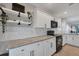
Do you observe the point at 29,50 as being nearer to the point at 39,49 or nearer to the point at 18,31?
the point at 39,49

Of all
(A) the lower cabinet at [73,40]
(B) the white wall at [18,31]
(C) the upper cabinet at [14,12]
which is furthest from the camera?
(A) the lower cabinet at [73,40]

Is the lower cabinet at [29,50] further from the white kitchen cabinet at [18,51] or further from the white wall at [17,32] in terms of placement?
the white wall at [17,32]

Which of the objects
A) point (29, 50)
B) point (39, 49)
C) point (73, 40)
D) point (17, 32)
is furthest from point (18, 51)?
point (73, 40)

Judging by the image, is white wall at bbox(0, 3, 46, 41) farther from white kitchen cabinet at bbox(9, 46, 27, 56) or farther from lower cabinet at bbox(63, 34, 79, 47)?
lower cabinet at bbox(63, 34, 79, 47)

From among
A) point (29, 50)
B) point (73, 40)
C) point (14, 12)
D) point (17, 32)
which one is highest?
point (14, 12)

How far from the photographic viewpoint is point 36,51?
2037 millimetres

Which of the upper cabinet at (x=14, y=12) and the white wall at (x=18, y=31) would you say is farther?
the white wall at (x=18, y=31)

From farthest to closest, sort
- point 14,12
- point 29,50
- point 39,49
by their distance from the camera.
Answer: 1. point 39,49
2. point 14,12
3. point 29,50

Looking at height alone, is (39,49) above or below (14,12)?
below

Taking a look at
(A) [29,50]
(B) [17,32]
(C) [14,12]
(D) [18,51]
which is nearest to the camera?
(D) [18,51]

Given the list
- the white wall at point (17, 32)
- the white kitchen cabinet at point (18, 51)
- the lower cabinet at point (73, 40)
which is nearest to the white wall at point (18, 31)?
the white wall at point (17, 32)

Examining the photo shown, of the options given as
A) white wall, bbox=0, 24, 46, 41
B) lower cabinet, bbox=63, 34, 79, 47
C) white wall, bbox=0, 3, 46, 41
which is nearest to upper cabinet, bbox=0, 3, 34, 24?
white wall, bbox=0, 3, 46, 41

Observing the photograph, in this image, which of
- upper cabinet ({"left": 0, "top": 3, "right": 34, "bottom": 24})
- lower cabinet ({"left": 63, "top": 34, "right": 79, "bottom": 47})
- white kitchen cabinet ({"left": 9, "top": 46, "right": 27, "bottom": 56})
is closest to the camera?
white kitchen cabinet ({"left": 9, "top": 46, "right": 27, "bottom": 56})

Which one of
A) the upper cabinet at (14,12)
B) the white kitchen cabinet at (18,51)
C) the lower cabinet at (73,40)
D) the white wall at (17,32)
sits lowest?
the lower cabinet at (73,40)
